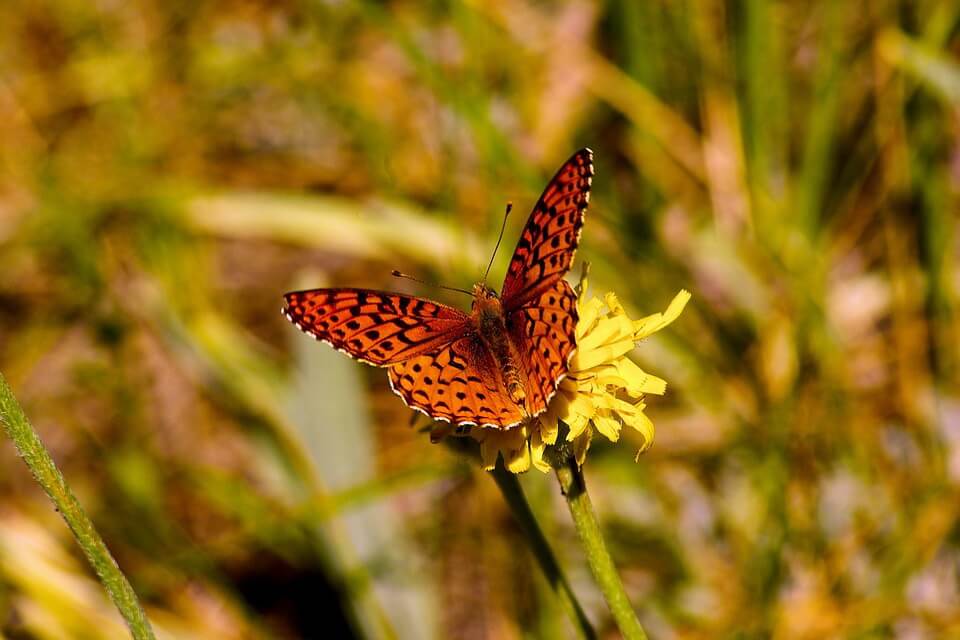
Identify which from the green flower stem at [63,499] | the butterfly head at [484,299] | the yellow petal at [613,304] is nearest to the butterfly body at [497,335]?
the butterfly head at [484,299]

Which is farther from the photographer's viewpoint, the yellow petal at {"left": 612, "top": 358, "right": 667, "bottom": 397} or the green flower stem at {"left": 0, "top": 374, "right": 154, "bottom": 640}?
the yellow petal at {"left": 612, "top": 358, "right": 667, "bottom": 397}

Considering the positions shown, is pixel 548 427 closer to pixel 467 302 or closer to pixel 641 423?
pixel 641 423

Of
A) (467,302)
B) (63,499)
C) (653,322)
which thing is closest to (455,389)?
(653,322)

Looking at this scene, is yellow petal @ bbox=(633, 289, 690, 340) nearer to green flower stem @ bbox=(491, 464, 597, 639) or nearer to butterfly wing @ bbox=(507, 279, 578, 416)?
butterfly wing @ bbox=(507, 279, 578, 416)

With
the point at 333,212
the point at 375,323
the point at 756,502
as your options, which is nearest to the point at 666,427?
the point at 756,502

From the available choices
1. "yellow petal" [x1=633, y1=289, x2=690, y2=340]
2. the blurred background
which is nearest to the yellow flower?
"yellow petal" [x1=633, y1=289, x2=690, y2=340]

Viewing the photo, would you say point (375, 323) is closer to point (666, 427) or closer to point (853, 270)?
point (666, 427)
